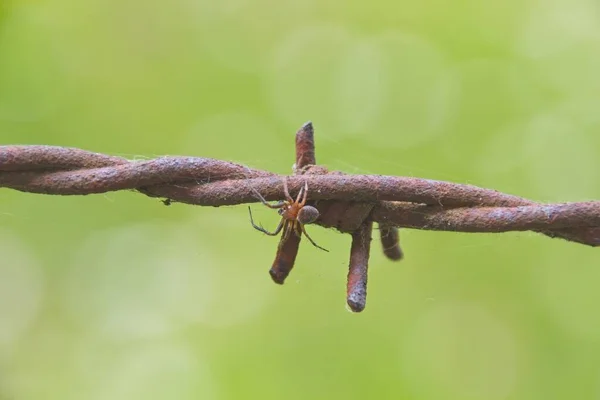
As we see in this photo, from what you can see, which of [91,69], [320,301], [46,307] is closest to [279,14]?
[91,69]

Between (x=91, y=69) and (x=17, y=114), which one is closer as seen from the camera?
(x=17, y=114)

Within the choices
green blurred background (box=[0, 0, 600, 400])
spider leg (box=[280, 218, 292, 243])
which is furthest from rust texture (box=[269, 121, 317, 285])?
green blurred background (box=[0, 0, 600, 400])

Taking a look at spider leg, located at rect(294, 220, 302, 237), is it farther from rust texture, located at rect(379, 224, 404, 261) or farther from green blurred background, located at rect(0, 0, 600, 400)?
green blurred background, located at rect(0, 0, 600, 400)

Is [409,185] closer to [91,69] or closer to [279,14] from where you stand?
[91,69]

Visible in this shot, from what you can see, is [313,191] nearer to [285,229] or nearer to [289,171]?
[285,229]

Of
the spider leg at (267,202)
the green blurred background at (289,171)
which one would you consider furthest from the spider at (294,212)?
the green blurred background at (289,171)

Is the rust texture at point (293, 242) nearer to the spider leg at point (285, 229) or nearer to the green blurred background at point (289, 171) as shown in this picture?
the spider leg at point (285, 229)

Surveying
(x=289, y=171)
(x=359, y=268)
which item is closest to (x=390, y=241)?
(x=359, y=268)
